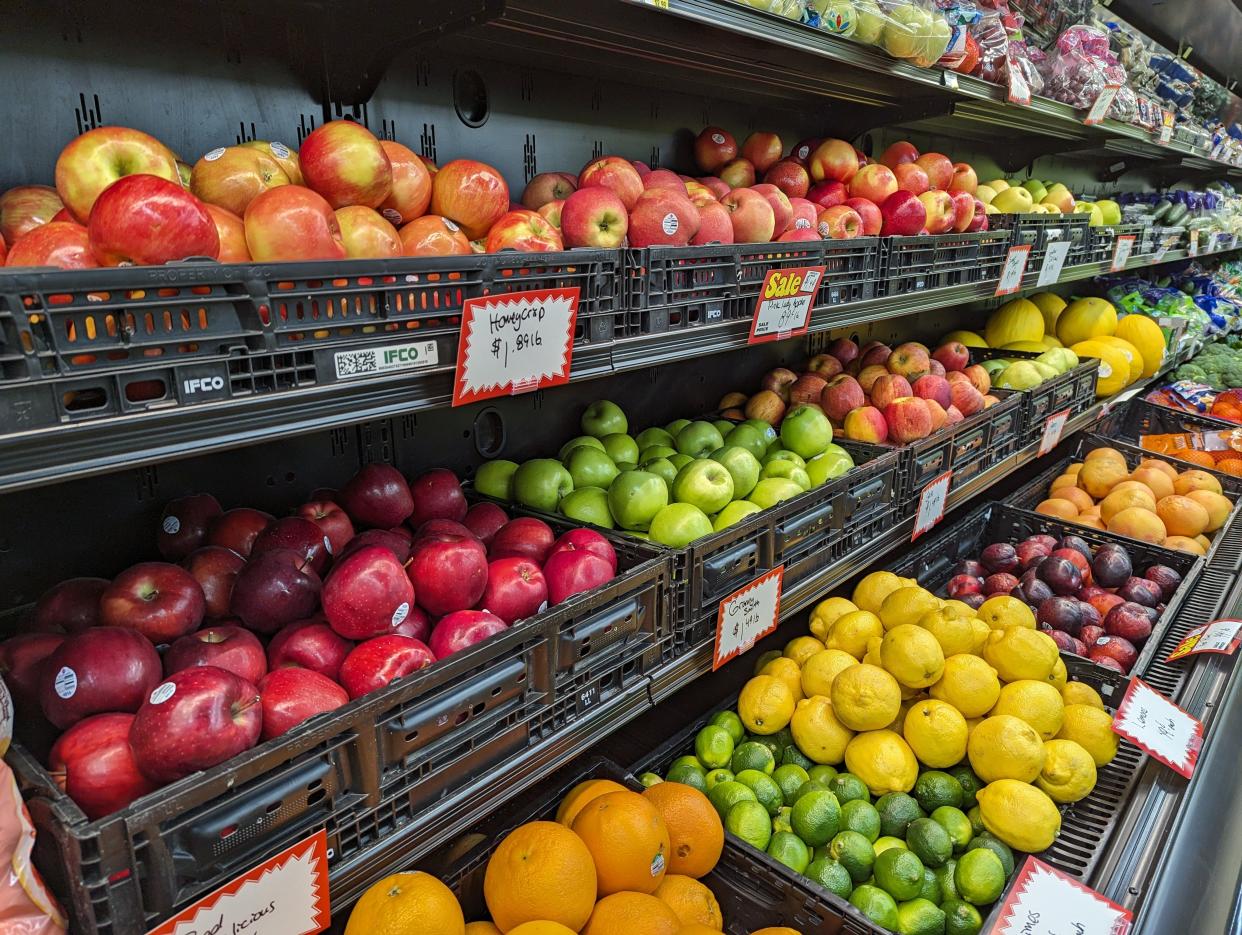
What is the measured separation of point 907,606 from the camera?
5.99 feet

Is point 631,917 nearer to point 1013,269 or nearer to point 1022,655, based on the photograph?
point 1022,655

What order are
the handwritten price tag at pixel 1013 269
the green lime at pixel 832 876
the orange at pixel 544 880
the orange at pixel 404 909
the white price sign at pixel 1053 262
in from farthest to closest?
the white price sign at pixel 1053 262 → the handwritten price tag at pixel 1013 269 → the green lime at pixel 832 876 → the orange at pixel 544 880 → the orange at pixel 404 909

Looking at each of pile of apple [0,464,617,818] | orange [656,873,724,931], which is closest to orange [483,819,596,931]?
orange [656,873,724,931]

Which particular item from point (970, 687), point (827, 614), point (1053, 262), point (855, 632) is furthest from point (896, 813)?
point (1053, 262)

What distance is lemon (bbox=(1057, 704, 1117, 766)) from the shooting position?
1.58 metres

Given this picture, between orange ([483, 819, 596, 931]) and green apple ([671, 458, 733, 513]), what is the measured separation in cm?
65

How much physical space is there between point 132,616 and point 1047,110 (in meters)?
2.57

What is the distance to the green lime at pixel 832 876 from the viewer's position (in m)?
1.31

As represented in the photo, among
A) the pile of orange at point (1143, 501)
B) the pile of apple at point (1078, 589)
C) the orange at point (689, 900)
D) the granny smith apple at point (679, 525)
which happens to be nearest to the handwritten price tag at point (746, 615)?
the granny smith apple at point (679, 525)

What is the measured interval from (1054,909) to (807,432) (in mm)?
1005

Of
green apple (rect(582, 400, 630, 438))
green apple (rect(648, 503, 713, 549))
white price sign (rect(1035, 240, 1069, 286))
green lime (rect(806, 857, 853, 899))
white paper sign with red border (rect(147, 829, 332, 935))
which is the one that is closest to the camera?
white paper sign with red border (rect(147, 829, 332, 935))

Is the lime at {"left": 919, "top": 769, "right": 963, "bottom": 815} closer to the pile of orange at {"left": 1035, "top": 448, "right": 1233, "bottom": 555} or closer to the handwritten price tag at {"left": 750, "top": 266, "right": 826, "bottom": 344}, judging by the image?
the handwritten price tag at {"left": 750, "top": 266, "right": 826, "bottom": 344}

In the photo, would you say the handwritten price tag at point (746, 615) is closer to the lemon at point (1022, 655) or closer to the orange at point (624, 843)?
the orange at point (624, 843)

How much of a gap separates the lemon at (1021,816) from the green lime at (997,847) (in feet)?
0.04
